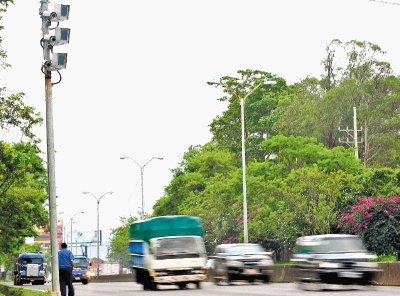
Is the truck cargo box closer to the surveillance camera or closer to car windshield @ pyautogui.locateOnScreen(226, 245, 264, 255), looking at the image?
car windshield @ pyautogui.locateOnScreen(226, 245, 264, 255)

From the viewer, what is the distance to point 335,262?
96.9 ft

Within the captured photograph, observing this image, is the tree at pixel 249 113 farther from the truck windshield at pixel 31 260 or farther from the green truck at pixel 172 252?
the green truck at pixel 172 252

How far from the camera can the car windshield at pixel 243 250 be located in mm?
39219

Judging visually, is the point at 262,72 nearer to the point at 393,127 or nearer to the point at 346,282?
the point at 393,127

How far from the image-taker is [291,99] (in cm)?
9969

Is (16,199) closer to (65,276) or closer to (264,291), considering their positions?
(264,291)

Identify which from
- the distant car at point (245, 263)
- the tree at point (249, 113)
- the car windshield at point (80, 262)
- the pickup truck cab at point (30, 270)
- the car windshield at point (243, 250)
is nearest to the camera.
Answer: the distant car at point (245, 263)

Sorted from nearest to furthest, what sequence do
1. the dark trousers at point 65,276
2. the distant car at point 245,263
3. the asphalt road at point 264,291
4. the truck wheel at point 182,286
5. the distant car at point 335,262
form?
1. the dark trousers at point 65,276
2. the asphalt road at point 264,291
3. the distant car at point 335,262
4. the distant car at point 245,263
5. the truck wheel at point 182,286

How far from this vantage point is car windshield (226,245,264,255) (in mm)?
39219

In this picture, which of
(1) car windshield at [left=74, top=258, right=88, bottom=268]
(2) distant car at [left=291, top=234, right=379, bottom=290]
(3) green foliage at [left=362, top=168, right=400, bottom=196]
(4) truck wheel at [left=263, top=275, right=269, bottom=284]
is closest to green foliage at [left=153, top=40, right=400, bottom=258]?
(3) green foliage at [left=362, top=168, right=400, bottom=196]

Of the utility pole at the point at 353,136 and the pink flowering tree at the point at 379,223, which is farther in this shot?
the utility pole at the point at 353,136

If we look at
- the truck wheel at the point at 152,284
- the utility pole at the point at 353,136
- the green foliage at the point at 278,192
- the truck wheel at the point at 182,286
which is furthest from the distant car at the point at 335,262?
the utility pole at the point at 353,136

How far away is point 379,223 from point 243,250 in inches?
950

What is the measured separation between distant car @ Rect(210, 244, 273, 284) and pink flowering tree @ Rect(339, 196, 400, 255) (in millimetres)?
22662
